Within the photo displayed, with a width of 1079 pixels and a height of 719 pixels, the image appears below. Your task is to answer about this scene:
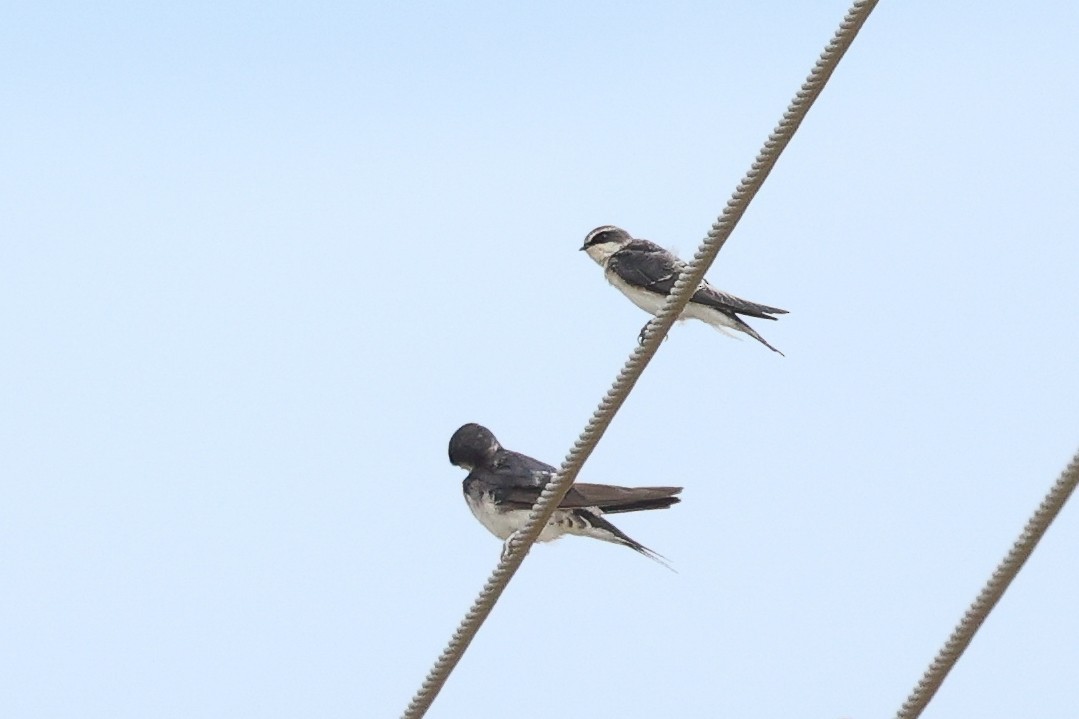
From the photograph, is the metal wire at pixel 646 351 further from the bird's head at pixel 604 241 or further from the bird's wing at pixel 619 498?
the bird's head at pixel 604 241

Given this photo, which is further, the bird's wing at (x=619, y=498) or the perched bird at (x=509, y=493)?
the perched bird at (x=509, y=493)

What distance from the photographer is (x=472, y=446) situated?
34.5ft

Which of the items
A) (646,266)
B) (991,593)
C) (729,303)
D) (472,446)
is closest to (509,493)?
(472,446)

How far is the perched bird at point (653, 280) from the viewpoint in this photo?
12203 mm

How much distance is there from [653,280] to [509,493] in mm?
2867

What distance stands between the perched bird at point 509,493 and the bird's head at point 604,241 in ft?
9.39

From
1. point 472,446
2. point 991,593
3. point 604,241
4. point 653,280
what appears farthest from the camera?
point 604,241

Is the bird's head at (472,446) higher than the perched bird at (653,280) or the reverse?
the reverse

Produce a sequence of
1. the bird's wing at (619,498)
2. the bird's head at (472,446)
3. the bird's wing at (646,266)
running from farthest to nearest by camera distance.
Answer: the bird's wing at (646,266) < the bird's head at (472,446) < the bird's wing at (619,498)

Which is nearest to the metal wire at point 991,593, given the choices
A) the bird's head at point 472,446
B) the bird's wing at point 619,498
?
the bird's wing at point 619,498

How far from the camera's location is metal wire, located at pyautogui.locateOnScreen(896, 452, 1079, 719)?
19.5ft

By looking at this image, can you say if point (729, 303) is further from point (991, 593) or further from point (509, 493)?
point (991, 593)

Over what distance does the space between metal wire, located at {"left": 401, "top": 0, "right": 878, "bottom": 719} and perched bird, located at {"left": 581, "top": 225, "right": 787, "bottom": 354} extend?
15.9 feet

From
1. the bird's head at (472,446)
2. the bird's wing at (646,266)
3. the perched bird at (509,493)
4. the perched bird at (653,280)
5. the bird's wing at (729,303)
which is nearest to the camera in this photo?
the perched bird at (509,493)
